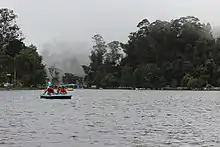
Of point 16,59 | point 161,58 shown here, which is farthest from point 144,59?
point 16,59

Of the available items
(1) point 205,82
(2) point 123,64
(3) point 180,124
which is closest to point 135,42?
(2) point 123,64

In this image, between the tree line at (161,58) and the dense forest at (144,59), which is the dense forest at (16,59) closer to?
the dense forest at (144,59)

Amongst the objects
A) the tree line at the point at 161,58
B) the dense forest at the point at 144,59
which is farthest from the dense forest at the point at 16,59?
the tree line at the point at 161,58

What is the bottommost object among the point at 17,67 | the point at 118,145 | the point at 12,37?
the point at 118,145

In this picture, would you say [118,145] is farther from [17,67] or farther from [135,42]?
[135,42]

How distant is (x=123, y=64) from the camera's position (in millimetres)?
173625

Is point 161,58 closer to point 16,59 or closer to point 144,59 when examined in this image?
point 144,59

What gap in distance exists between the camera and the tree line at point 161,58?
144875 mm

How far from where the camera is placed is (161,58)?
165125mm

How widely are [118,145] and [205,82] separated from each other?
4932 inches

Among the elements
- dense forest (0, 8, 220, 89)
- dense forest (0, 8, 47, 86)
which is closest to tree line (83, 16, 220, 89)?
dense forest (0, 8, 220, 89)

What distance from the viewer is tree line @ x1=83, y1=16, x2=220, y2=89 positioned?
145m

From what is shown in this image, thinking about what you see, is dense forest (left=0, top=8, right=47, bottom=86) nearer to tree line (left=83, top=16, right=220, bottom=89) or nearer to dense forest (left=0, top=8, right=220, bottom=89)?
dense forest (left=0, top=8, right=220, bottom=89)

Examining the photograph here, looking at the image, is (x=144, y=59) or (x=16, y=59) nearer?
(x=16, y=59)
